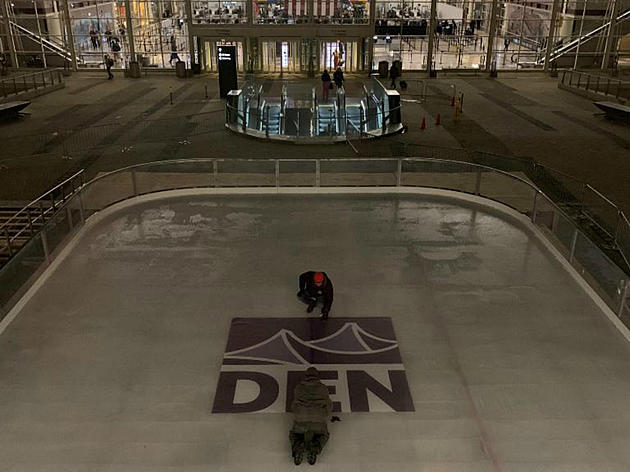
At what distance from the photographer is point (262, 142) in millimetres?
16266

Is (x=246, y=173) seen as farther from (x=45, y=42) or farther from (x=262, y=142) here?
(x=45, y=42)

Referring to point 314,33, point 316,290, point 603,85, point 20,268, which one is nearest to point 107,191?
point 20,268

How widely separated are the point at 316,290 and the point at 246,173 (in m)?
4.32

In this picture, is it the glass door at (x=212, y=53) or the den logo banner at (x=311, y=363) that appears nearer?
the den logo banner at (x=311, y=363)

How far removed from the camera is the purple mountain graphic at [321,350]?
6402 mm

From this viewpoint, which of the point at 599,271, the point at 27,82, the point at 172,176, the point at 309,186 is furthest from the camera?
the point at 27,82

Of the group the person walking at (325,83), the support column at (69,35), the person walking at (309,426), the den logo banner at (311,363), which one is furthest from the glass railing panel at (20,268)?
the support column at (69,35)

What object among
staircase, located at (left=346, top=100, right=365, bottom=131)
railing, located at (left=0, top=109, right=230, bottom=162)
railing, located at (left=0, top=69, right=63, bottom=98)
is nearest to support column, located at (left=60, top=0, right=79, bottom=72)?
railing, located at (left=0, top=69, right=63, bottom=98)

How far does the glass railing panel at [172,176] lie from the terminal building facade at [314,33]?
18.4 metres

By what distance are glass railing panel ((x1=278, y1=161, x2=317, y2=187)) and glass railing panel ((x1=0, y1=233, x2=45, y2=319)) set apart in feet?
14.0

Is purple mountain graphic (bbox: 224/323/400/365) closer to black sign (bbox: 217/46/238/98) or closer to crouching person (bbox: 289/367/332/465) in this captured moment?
crouching person (bbox: 289/367/332/465)

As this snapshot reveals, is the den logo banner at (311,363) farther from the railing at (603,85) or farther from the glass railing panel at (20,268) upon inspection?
the railing at (603,85)

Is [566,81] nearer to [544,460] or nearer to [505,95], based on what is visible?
[505,95]

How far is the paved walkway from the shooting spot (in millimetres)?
13883
